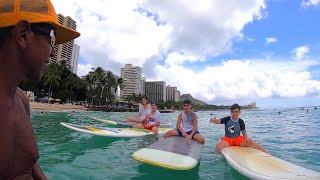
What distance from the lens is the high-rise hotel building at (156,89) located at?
15988 cm

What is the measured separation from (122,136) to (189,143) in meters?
3.78

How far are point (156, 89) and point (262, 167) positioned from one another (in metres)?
158

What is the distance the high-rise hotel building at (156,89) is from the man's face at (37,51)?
511ft

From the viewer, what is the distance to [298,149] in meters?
9.86

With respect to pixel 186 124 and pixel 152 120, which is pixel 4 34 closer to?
pixel 186 124

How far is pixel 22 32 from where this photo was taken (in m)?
1.33

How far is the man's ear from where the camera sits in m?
1.31

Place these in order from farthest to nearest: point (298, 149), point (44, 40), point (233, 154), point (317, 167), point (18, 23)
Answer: point (298, 149) → point (317, 167) → point (233, 154) → point (44, 40) → point (18, 23)

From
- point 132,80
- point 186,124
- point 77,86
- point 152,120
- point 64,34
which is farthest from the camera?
point 132,80

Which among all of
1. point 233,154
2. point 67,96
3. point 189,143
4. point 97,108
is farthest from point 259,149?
point 67,96

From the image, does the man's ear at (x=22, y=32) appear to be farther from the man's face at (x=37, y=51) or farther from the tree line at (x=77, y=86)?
the tree line at (x=77, y=86)

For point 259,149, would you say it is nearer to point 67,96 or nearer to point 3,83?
point 3,83

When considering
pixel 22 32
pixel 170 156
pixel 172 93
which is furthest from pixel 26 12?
pixel 172 93

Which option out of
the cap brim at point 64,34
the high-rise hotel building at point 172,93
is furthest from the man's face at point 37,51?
the high-rise hotel building at point 172,93
